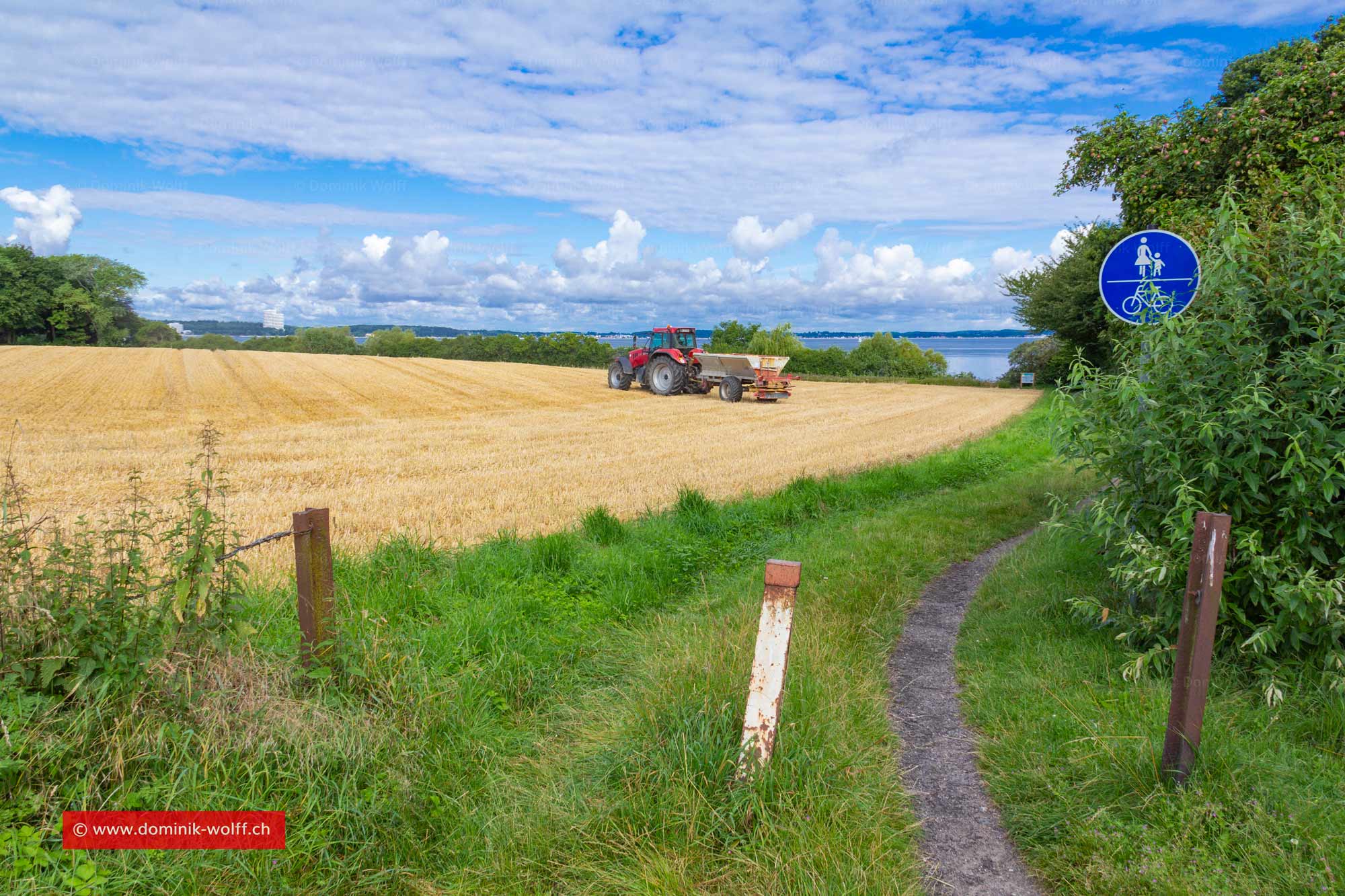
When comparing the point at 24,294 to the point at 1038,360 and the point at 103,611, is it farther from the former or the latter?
the point at 1038,360

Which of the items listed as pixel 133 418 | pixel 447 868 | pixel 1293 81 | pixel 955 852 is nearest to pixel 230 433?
pixel 133 418

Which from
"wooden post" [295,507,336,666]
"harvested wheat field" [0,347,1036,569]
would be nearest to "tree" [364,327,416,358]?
"harvested wheat field" [0,347,1036,569]

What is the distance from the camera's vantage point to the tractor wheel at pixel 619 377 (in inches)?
1193

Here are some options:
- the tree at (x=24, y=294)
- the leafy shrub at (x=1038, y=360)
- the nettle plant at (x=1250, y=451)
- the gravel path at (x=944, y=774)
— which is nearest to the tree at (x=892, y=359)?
the leafy shrub at (x=1038, y=360)

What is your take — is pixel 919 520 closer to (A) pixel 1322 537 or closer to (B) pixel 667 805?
(A) pixel 1322 537

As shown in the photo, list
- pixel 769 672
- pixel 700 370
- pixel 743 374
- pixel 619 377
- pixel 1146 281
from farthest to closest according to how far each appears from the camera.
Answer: pixel 619 377 → pixel 700 370 → pixel 743 374 → pixel 1146 281 → pixel 769 672

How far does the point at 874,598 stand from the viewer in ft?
20.2

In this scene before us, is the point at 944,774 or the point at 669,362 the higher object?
the point at 669,362

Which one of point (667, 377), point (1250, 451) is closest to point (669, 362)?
point (667, 377)

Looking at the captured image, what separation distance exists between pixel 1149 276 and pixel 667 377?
21784mm

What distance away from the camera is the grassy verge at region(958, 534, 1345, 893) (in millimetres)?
2783

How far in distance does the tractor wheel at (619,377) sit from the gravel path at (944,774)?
975 inches

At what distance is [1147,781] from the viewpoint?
326cm

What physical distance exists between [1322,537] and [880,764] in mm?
2811
